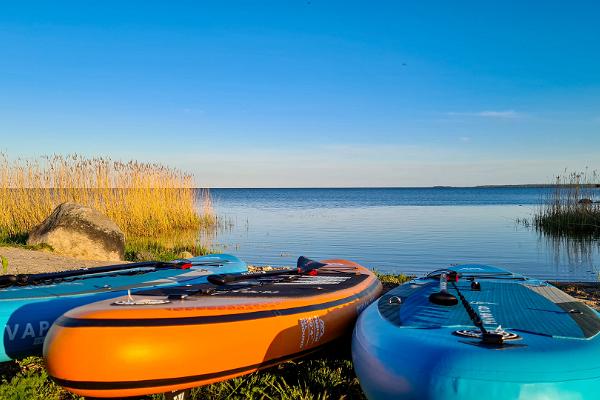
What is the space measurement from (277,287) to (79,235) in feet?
23.8

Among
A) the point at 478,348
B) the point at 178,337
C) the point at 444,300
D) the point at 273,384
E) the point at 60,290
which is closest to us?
the point at 478,348

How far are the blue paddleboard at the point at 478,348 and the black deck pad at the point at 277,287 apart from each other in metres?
0.73

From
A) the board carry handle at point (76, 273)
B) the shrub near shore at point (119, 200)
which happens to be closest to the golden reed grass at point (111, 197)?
the shrub near shore at point (119, 200)

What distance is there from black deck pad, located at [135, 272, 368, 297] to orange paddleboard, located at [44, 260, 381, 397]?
0.07 feet

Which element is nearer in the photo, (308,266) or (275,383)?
(275,383)

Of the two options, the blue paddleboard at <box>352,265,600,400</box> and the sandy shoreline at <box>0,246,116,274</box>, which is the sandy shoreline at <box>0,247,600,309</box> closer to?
the sandy shoreline at <box>0,246,116,274</box>

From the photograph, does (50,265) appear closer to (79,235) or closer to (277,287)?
(79,235)

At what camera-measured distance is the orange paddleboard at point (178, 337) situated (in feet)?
9.21

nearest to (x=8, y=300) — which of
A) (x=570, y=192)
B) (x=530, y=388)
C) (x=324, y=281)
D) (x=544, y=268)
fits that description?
(x=324, y=281)

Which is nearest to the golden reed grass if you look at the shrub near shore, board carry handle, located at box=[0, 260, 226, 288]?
the shrub near shore

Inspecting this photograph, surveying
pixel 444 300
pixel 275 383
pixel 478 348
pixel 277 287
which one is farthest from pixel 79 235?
pixel 478 348

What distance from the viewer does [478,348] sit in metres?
A: 2.44

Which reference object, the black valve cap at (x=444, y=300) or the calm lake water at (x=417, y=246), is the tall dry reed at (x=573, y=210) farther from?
the black valve cap at (x=444, y=300)

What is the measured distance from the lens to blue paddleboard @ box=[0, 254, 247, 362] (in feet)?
11.8
